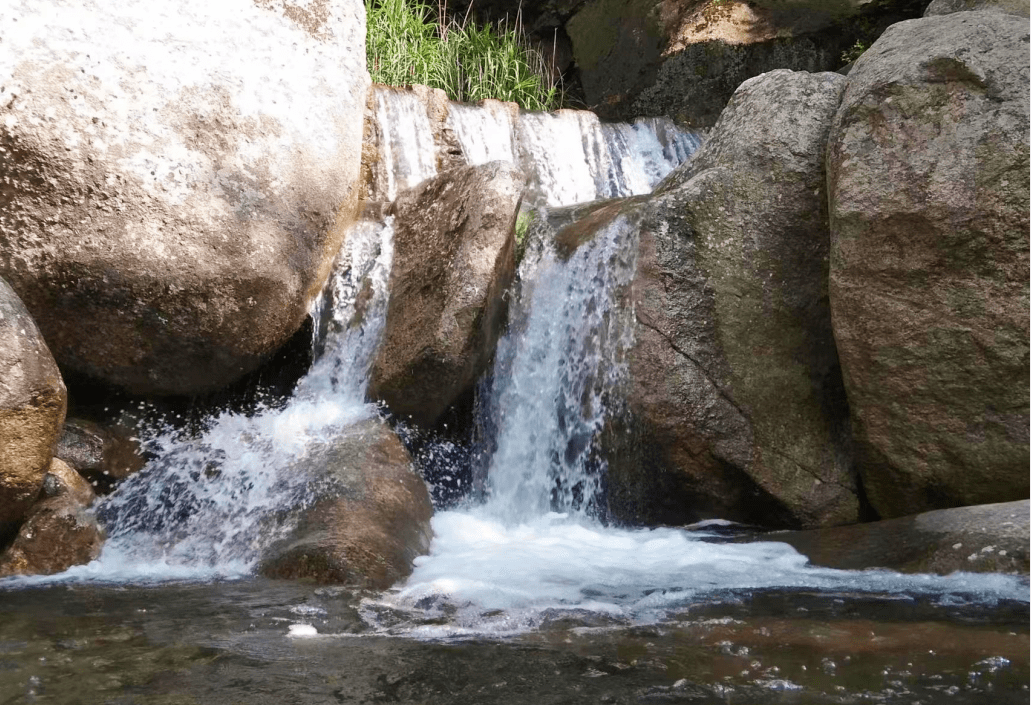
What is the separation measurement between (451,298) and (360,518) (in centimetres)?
158

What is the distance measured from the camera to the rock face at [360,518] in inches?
149

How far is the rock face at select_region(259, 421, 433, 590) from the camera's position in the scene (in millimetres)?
3787

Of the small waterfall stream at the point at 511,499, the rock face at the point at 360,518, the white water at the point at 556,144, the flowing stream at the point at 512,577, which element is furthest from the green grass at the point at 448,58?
the rock face at the point at 360,518

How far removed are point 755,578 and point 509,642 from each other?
1.34m

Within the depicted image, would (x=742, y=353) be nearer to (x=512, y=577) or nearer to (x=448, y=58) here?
(x=512, y=577)

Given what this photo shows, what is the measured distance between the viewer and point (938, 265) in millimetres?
4461

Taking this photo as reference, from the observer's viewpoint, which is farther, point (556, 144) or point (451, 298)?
point (556, 144)

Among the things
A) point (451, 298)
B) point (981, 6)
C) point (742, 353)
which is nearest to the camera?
point (742, 353)

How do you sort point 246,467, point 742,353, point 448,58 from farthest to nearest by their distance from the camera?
point 448,58
point 742,353
point 246,467

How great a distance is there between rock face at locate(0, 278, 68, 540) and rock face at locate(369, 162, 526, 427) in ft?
6.07

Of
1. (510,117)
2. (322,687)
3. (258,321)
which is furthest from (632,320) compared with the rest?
(510,117)

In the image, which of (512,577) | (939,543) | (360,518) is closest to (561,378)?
(360,518)

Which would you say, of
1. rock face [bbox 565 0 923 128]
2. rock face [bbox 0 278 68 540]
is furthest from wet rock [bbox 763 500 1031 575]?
rock face [bbox 565 0 923 128]

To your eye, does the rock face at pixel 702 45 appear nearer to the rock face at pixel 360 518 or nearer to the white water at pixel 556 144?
the white water at pixel 556 144
